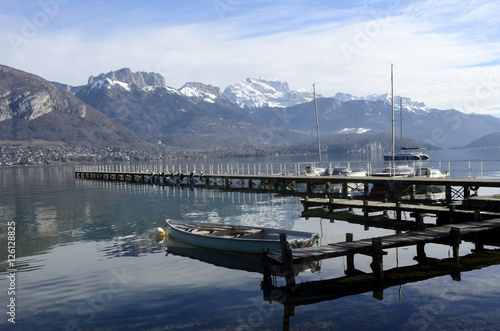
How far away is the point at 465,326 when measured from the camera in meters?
14.2

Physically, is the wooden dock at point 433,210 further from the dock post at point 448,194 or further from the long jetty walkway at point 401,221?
the dock post at point 448,194

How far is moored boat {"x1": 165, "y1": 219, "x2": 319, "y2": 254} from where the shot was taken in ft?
69.6

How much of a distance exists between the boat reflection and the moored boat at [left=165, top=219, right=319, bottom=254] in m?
0.33

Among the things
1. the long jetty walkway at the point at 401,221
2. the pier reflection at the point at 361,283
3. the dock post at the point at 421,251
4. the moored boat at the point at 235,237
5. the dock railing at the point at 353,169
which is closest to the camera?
the pier reflection at the point at 361,283

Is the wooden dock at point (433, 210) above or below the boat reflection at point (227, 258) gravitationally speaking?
above

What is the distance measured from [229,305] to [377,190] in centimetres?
3477

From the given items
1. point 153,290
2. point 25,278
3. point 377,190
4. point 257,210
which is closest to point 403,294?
point 153,290

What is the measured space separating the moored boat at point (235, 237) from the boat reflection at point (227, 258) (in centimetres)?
33

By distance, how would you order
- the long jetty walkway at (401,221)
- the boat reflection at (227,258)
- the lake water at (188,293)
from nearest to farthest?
the lake water at (188,293) < the long jetty walkway at (401,221) < the boat reflection at (227,258)

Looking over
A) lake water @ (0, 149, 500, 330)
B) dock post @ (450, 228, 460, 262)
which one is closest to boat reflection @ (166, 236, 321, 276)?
lake water @ (0, 149, 500, 330)

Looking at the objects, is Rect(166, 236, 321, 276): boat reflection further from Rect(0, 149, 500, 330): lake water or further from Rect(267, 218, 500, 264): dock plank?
Rect(267, 218, 500, 264): dock plank

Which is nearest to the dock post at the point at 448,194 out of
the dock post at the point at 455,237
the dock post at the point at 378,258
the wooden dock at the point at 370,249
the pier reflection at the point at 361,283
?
the wooden dock at the point at 370,249

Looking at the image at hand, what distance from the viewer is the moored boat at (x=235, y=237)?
69.6ft

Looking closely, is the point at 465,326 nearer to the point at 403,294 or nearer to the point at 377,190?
the point at 403,294
